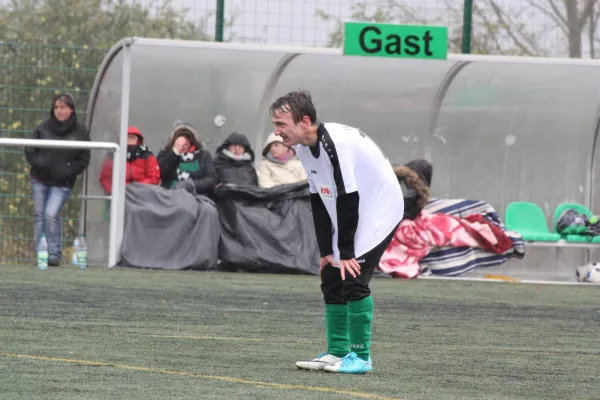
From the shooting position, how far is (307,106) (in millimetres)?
6320

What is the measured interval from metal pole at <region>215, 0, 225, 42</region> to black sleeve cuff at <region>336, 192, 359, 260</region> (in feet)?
30.7

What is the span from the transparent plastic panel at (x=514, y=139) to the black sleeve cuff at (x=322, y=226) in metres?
10.3

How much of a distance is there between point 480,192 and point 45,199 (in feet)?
18.1

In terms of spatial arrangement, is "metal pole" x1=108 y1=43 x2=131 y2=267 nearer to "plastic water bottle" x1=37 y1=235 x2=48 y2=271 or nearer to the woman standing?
the woman standing

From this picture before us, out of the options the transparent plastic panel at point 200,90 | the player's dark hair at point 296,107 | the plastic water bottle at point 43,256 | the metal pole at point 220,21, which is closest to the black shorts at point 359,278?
the player's dark hair at point 296,107

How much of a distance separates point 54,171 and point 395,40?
3919 mm

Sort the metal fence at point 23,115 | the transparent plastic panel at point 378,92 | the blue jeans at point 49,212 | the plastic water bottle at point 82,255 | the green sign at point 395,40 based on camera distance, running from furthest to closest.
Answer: the transparent plastic panel at point 378,92
the metal fence at point 23,115
the green sign at point 395,40
the plastic water bottle at point 82,255
the blue jeans at point 49,212

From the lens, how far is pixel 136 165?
15.0 metres

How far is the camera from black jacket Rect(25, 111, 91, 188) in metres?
14.3

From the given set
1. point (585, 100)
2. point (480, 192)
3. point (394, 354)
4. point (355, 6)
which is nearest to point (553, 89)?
point (585, 100)

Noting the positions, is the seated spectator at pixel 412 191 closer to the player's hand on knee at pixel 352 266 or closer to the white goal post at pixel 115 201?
the white goal post at pixel 115 201

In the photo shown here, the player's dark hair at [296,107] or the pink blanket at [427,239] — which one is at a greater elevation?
the player's dark hair at [296,107]

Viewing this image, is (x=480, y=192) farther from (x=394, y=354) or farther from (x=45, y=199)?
(x=394, y=354)

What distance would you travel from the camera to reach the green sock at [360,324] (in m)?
6.40
